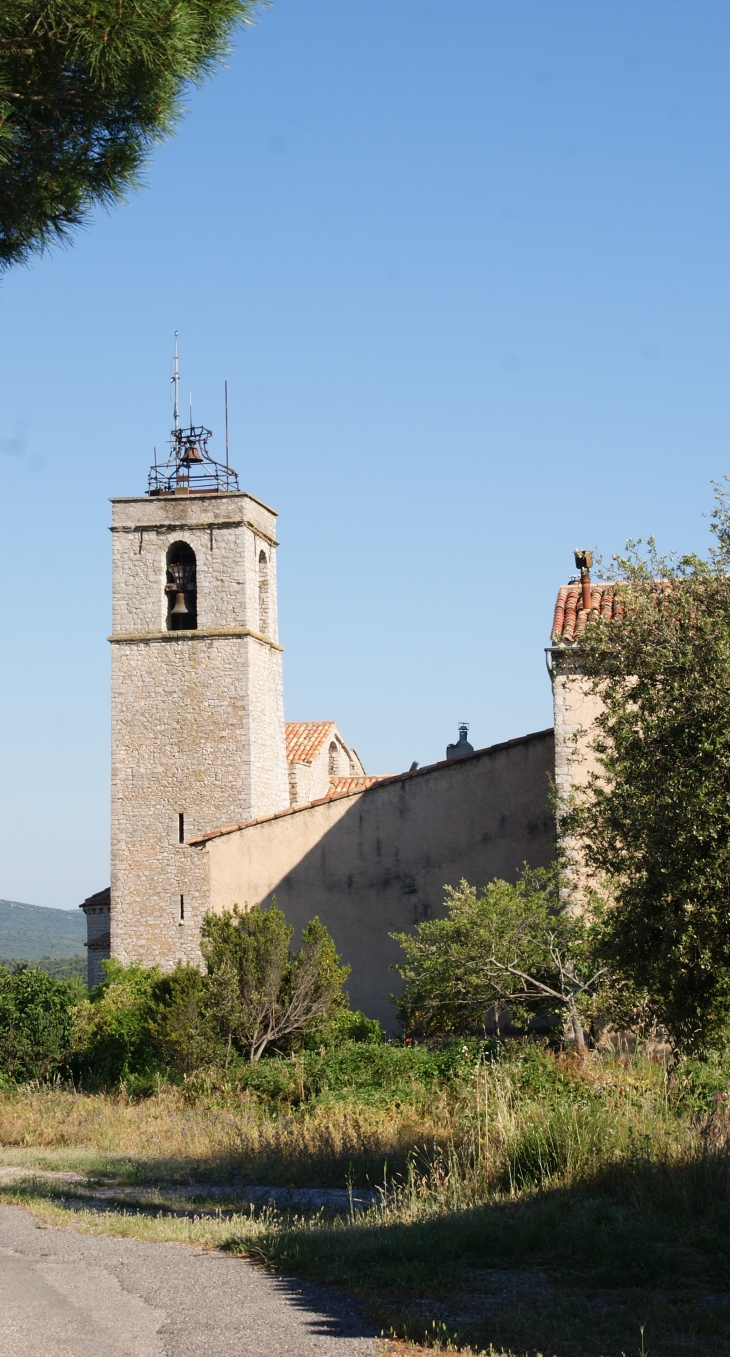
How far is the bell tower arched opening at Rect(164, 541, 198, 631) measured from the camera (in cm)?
3092

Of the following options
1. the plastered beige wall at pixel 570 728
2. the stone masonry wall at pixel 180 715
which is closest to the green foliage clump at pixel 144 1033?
the plastered beige wall at pixel 570 728

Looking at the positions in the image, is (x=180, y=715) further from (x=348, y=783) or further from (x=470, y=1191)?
(x=470, y=1191)

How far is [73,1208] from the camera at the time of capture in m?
9.34

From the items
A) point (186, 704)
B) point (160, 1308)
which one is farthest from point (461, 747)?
point (160, 1308)

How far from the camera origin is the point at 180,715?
29938 mm

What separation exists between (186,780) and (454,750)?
6575mm

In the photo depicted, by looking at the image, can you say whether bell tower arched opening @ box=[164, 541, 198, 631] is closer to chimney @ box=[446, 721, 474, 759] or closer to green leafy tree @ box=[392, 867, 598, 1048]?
chimney @ box=[446, 721, 474, 759]

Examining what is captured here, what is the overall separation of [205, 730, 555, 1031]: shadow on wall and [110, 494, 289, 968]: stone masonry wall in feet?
26.7

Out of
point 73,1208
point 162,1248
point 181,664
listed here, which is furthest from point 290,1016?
point 181,664

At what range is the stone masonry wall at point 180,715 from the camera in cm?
2920

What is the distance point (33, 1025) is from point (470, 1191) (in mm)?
12889

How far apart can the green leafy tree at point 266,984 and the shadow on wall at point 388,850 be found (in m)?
2.50

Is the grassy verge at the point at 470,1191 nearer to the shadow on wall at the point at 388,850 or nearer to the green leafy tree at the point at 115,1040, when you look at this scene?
the green leafy tree at the point at 115,1040

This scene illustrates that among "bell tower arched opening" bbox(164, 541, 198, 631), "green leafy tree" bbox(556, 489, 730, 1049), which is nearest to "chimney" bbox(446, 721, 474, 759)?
"bell tower arched opening" bbox(164, 541, 198, 631)
